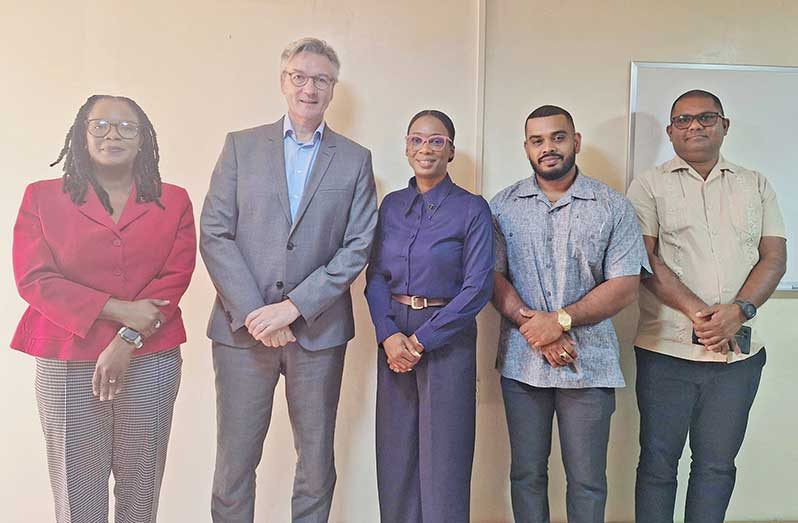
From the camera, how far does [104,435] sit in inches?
72.7

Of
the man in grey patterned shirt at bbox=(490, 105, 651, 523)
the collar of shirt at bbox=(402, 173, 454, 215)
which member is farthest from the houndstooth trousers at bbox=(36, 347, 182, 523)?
the man in grey patterned shirt at bbox=(490, 105, 651, 523)

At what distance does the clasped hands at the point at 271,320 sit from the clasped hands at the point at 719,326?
1490mm

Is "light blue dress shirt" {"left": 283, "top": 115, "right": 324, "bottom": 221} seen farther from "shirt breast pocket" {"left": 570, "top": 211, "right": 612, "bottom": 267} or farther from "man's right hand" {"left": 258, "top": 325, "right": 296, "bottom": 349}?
"shirt breast pocket" {"left": 570, "top": 211, "right": 612, "bottom": 267}

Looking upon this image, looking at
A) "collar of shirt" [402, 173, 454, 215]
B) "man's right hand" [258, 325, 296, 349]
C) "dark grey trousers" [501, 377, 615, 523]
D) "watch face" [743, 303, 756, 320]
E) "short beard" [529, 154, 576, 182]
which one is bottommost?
"dark grey trousers" [501, 377, 615, 523]

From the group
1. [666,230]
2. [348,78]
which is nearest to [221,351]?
[348,78]

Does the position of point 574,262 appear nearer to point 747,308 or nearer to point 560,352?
point 560,352

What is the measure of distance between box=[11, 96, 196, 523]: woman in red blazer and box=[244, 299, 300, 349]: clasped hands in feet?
1.04

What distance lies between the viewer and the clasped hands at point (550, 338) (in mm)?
1941

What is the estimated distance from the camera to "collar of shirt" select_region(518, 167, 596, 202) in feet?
6.58

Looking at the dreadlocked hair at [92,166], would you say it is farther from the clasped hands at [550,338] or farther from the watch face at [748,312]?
the watch face at [748,312]

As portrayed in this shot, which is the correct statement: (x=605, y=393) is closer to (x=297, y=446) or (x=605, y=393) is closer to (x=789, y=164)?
(x=297, y=446)

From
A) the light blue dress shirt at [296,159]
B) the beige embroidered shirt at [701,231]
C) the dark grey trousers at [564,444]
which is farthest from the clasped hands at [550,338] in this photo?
the light blue dress shirt at [296,159]

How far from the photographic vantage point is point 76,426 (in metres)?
1.79

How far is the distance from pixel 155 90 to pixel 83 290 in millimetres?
891
